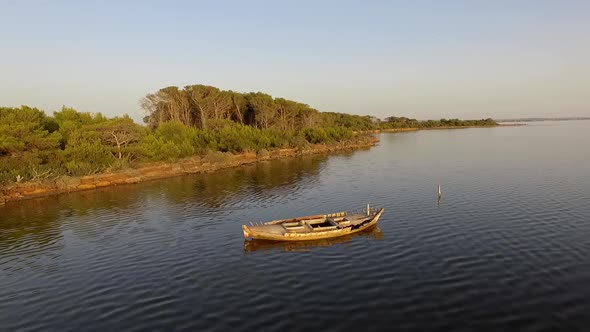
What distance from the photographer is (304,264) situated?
26078 millimetres

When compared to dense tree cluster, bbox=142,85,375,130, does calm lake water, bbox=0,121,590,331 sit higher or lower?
lower

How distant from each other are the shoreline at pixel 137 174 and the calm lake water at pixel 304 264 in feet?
13.7

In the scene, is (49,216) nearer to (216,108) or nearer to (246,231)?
(246,231)

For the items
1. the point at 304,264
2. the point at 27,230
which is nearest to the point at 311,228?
the point at 304,264

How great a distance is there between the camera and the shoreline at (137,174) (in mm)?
52938

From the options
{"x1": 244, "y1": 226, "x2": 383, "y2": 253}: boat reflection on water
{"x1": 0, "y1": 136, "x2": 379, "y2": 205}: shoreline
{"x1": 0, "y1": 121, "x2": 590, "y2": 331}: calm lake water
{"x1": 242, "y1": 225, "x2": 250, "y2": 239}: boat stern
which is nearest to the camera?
{"x1": 0, "y1": 121, "x2": 590, "y2": 331}: calm lake water

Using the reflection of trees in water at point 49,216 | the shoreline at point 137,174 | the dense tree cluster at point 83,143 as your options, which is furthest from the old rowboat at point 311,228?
the dense tree cluster at point 83,143

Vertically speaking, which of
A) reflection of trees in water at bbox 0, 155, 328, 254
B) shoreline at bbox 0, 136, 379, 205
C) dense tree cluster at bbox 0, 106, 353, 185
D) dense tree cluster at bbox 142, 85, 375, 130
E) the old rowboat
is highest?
dense tree cluster at bbox 142, 85, 375, 130

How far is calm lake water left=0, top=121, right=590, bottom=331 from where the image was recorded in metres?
19.1

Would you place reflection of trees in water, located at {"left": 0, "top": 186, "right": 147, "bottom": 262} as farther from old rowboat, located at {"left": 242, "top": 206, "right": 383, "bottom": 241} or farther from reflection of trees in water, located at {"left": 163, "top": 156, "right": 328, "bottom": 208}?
old rowboat, located at {"left": 242, "top": 206, "right": 383, "bottom": 241}

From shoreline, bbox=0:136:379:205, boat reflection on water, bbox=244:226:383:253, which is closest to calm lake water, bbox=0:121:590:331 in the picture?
boat reflection on water, bbox=244:226:383:253

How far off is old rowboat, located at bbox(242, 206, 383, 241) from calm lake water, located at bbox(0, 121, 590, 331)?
0.87 metres

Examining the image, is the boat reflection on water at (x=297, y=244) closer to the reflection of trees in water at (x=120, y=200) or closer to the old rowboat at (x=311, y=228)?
the old rowboat at (x=311, y=228)

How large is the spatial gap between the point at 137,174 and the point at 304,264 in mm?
49551
